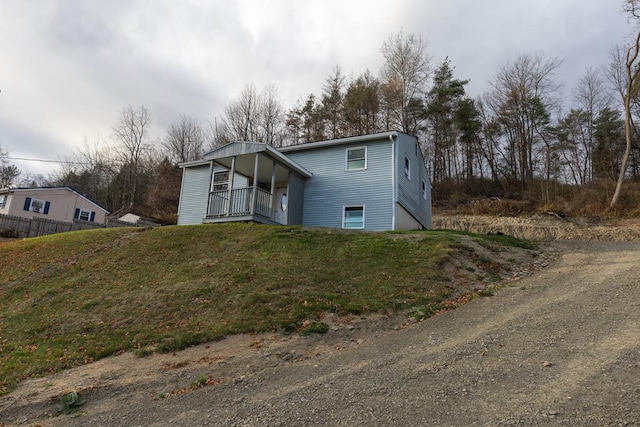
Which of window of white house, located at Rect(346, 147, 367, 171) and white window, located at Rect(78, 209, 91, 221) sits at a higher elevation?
window of white house, located at Rect(346, 147, 367, 171)

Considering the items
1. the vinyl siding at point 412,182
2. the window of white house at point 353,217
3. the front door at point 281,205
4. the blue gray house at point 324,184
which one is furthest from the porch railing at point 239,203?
the vinyl siding at point 412,182

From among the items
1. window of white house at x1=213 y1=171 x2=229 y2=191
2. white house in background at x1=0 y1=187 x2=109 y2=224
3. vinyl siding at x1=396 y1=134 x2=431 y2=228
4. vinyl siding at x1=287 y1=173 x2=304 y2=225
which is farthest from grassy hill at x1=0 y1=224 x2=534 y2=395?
Result: white house in background at x1=0 y1=187 x2=109 y2=224

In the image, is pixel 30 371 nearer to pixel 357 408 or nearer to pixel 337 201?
pixel 357 408

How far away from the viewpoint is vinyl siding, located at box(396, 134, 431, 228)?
16125mm

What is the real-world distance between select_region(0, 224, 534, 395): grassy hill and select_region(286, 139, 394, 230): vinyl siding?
2759mm

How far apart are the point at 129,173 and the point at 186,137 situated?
759 cm

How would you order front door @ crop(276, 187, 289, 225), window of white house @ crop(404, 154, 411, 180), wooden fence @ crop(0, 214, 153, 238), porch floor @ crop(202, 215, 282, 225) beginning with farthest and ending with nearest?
wooden fence @ crop(0, 214, 153, 238), window of white house @ crop(404, 154, 411, 180), front door @ crop(276, 187, 289, 225), porch floor @ crop(202, 215, 282, 225)

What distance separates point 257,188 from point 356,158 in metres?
4.93

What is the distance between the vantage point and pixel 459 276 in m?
9.56

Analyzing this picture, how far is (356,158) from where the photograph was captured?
1669 centimetres

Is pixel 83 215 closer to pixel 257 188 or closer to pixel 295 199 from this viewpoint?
pixel 295 199

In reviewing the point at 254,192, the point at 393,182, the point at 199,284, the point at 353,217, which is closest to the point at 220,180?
the point at 254,192

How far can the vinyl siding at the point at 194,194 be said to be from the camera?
18.8 meters

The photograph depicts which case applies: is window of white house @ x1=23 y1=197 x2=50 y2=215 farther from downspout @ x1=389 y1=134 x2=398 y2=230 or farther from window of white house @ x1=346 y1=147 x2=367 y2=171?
downspout @ x1=389 y1=134 x2=398 y2=230
